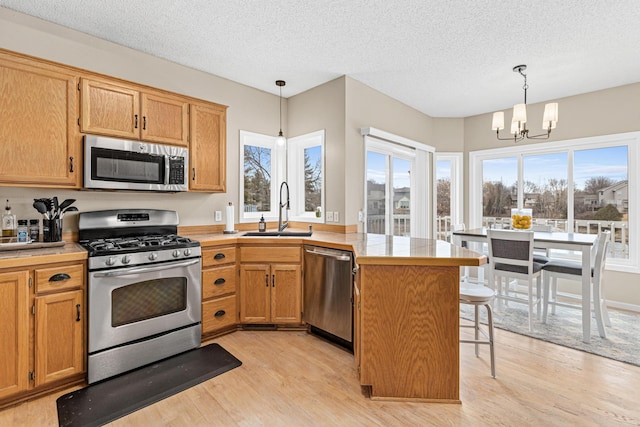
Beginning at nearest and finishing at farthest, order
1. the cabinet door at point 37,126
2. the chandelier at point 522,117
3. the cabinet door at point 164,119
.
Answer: the cabinet door at point 37,126
the cabinet door at point 164,119
the chandelier at point 522,117

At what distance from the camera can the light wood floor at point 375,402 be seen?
6.14 feet

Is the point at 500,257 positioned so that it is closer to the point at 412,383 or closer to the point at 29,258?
the point at 412,383

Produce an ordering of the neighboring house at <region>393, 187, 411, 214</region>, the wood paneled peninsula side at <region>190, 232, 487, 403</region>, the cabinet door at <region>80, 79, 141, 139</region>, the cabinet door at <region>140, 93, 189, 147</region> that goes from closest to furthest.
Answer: the wood paneled peninsula side at <region>190, 232, 487, 403</region> < the cabinet door at <region>80, 79, 141, 139</region> < the cabinet door at <region>140, 93, 189, 147</region> < the neighboring house at <region>393, 187, 411, 214</region>

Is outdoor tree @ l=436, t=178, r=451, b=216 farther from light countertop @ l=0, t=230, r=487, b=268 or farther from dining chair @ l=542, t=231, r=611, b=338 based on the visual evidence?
light countertop @ l=0, t=230, r=487, b=268

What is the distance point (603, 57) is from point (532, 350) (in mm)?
2899

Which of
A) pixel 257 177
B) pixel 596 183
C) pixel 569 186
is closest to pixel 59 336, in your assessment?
pixel 257 177

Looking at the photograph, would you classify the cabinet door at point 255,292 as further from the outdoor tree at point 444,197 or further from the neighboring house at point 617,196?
the neighboring house at point 617,196

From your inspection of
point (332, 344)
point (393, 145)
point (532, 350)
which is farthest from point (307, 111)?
point (532, 350)

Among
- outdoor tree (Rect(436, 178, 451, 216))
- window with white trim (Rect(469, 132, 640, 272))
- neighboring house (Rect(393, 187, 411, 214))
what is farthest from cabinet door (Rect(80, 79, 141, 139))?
window with white trim (Rect(469, 132, 640, 272))

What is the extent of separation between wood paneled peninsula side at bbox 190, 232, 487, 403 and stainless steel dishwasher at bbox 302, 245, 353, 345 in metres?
0.60

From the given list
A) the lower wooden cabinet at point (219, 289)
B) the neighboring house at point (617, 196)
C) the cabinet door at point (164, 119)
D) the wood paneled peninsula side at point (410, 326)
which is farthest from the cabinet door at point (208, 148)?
the neighboring house at point (617, 196)

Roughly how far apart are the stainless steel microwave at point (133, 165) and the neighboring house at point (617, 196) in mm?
5078

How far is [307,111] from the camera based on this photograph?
392 centimetres

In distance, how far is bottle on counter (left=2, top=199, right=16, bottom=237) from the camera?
227 cm
